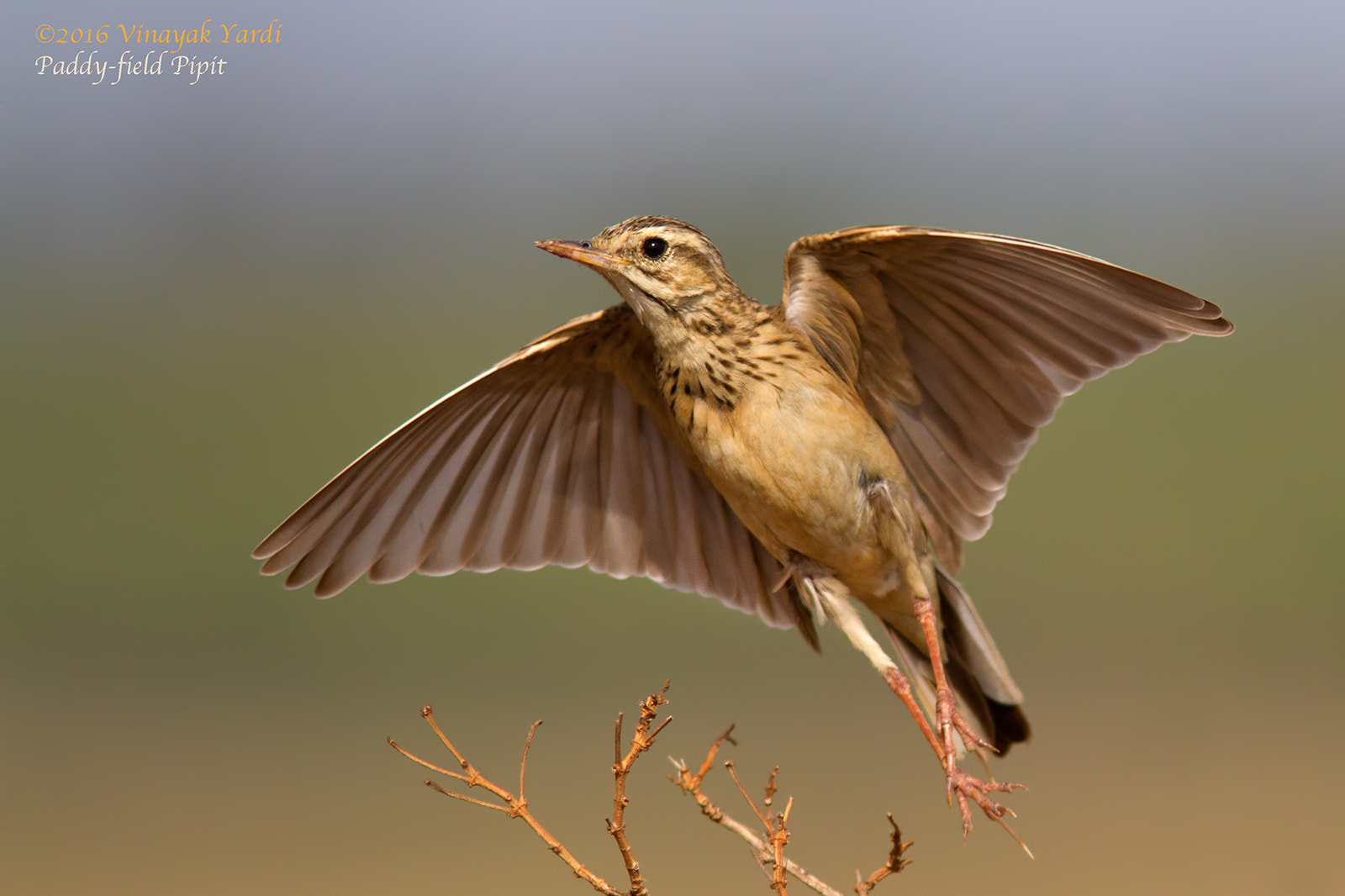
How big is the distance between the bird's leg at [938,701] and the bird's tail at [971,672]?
38 centimetres

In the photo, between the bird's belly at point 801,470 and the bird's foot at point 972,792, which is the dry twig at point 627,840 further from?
the bird's belly at point 801,470

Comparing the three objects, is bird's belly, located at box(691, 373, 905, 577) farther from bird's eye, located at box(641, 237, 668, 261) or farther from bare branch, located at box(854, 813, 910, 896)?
bare branch, located at box(854, 813, 910, 896)

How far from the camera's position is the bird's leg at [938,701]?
295cm

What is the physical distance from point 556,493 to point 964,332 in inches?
66.7

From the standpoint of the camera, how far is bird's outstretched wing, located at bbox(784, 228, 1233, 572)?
3.59 m

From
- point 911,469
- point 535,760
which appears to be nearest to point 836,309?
point 911,469

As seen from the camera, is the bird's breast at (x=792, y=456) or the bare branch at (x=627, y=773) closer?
the bare branch at (x=627, y=773)

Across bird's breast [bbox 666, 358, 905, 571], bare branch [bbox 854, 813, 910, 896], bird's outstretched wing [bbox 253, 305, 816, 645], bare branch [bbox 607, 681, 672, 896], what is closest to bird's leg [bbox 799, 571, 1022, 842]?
bird's breast [bbox 666, 358, 905, 571]

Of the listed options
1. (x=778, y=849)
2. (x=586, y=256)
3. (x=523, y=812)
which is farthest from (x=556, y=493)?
(x=778, y=849)

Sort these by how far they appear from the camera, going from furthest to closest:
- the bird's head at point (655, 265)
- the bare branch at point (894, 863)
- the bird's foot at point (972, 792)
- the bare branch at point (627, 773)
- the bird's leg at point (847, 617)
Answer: the bird's head at point (655, 265) < the bird's leg at point (847, 617) < the bird's foot at point (972, 792) < the bare branch at point (894, 863) < the bare branch at point (627, 773)

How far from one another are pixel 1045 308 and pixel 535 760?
1072 centimetres

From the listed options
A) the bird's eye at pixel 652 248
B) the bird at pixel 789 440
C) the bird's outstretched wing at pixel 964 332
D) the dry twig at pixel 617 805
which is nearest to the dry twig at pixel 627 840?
the dry twig at pixel 617 805

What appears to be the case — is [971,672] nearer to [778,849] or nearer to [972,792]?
[972,792]

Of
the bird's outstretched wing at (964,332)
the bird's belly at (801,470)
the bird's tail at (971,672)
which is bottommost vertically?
the bird's tail at (971,672)
